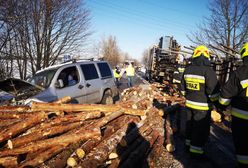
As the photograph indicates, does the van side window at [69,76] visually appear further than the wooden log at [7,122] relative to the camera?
Yes

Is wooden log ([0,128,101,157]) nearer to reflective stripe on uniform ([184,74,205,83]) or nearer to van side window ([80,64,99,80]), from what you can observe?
reflective stripe on uniform ([184,74,205,83])

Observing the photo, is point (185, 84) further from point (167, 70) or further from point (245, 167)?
point (167, 70)

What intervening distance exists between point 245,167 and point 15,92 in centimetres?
587

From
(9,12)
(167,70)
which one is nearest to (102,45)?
(167,70)

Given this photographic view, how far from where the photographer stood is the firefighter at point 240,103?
3668mm

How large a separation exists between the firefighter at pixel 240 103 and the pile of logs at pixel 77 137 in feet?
5.16

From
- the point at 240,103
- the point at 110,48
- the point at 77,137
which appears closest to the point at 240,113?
the point at 240,103

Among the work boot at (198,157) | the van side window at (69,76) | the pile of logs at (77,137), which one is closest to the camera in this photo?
the pile of logs at (77,137)

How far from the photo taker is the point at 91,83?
27.1 feet

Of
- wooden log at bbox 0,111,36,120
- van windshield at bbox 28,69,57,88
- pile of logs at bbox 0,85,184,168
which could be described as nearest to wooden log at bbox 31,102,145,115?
pile of logs at bbox 0,85,184,168

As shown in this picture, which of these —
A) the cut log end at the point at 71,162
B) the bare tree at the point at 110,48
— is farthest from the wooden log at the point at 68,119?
the bare tree at the point at 110,48

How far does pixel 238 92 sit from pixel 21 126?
400cm

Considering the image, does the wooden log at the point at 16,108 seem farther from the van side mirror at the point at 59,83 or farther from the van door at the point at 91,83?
the van door at the point at 91,83

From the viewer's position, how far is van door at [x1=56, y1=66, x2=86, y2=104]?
7.16m
